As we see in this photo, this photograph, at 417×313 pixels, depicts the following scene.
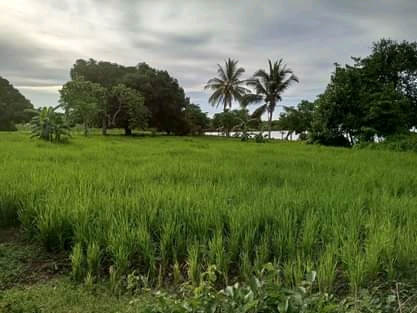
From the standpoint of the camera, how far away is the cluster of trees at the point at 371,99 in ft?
66.3

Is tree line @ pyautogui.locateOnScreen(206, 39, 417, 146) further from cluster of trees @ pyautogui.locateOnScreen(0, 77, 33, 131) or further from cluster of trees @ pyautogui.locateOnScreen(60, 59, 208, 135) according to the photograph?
cluster of trees @ pyautogui.locateOnScreen(0, 77, 33, 131)

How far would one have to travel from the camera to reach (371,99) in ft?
68.3

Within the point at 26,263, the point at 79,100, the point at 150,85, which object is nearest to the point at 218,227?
the point at 26,263

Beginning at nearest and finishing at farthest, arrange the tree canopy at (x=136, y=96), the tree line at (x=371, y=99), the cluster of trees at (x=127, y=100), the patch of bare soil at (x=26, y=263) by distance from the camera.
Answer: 1. the patch of bare soil at (x=26, y=263)
2. the tree line at (x=371, y=99)
3. the cluster of trees at (x=127, y=100)
4. the tree canopy at (x=136, y=96)

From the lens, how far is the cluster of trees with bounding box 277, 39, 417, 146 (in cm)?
2020

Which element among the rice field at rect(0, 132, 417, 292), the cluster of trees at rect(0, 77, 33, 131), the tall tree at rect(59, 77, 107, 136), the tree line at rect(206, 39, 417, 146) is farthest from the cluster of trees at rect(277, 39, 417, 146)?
the cluster of trees at rect(0, 77, 33, 131)

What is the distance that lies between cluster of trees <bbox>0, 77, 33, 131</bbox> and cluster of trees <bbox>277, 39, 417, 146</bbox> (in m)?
23.5

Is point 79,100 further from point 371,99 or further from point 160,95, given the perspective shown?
point 371,99

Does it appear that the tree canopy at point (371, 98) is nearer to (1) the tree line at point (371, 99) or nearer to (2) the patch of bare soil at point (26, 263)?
(1) the tree line at point (371, 99)

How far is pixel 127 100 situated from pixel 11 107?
14167 millimetres

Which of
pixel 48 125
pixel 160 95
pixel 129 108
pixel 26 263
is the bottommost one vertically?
pixel 26 263

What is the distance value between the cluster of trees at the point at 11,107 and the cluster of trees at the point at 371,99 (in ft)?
77.1

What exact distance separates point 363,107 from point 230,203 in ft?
60.3

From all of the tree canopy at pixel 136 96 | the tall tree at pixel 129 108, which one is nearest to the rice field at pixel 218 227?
the tall tree at pixel 129 108
